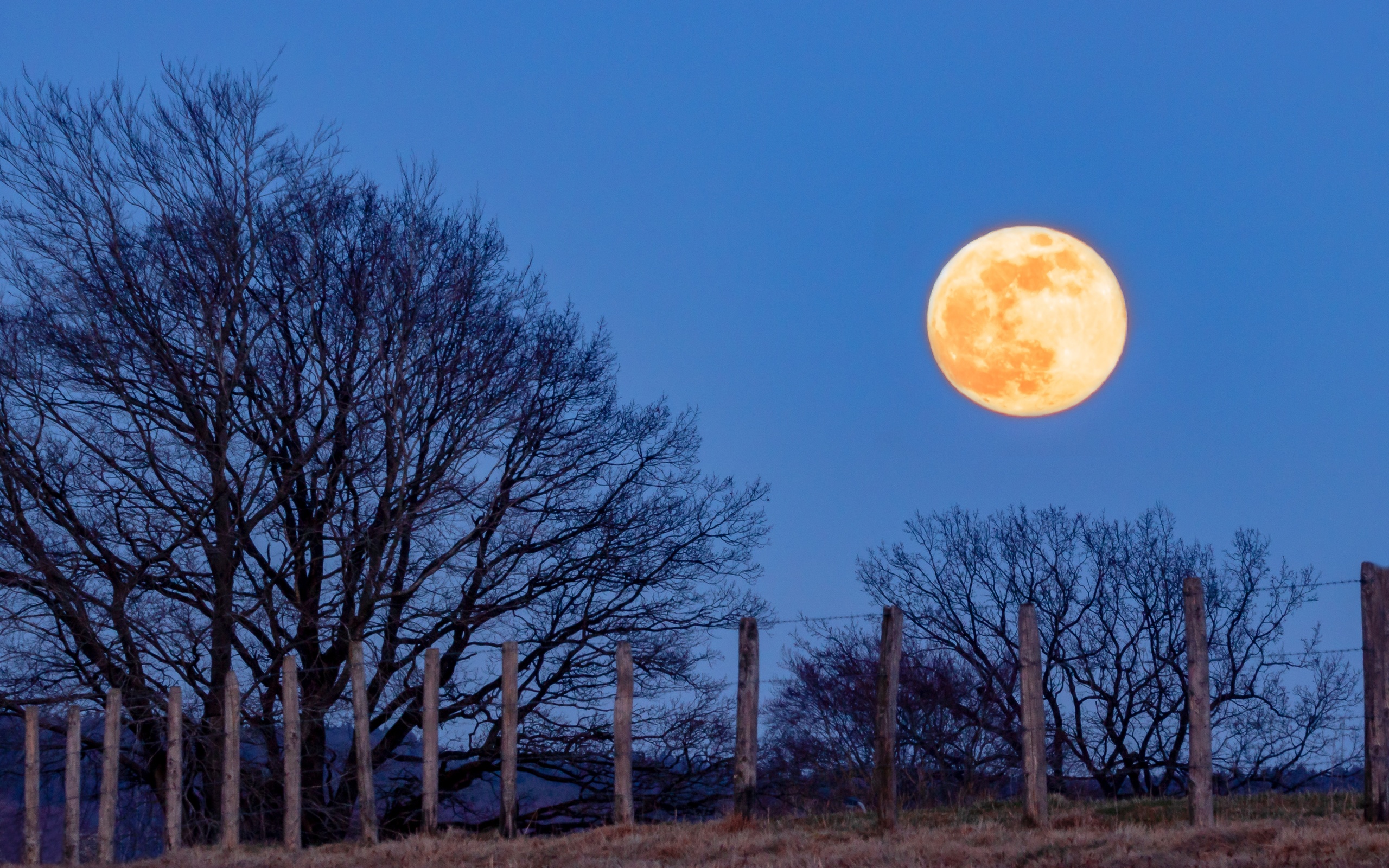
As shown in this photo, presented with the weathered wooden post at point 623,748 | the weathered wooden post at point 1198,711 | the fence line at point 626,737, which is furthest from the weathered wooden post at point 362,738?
the weathered wooden post at point 1198,711

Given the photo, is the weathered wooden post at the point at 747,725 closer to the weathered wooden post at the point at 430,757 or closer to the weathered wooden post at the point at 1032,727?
the weathered wooden post at the point at 1032,727

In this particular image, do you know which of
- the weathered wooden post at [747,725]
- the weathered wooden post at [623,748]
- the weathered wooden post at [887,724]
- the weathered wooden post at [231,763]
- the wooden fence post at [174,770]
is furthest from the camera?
the wooden fence post at [174,770]

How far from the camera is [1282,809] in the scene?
35.9ft

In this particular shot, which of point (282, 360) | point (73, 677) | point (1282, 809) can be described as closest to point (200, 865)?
point (73, 677)

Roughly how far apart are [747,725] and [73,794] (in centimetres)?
986

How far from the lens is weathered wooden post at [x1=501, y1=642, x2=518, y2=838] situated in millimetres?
13320

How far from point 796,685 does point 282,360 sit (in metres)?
17.3

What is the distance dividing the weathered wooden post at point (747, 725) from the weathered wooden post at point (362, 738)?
482 cm

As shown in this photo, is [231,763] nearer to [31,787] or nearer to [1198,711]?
[31,787]

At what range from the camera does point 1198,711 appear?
10.1m

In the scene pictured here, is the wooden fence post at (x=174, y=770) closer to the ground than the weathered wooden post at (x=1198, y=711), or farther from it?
closer to the ground

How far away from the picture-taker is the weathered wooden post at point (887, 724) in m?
10.9

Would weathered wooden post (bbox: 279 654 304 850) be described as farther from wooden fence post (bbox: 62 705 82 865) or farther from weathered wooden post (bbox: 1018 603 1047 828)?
weathered wooden post (bbox: 1018 603 1047 828)

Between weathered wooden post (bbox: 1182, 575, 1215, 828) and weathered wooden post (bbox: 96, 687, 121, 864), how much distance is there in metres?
12.8
